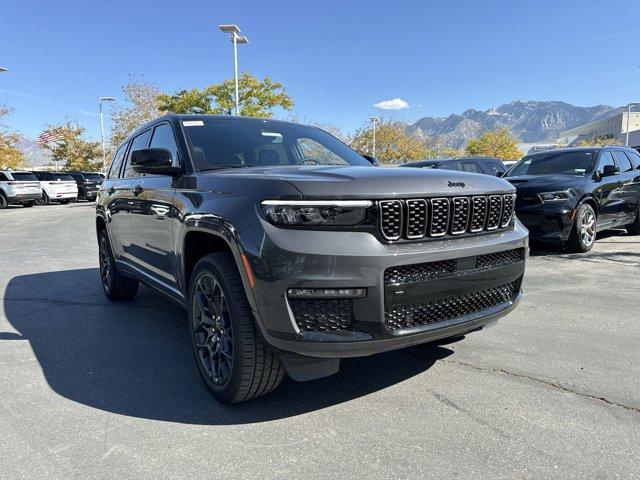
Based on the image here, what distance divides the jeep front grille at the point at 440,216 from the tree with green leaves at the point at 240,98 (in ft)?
72.0

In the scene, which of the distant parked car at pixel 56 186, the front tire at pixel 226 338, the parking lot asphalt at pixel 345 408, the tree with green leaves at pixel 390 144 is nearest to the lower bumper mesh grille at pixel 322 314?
the front tire at pixel 226 338

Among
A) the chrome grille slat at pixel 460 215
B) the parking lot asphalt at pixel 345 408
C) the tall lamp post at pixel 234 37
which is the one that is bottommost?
the parking lot asphalt at pixel 345 408

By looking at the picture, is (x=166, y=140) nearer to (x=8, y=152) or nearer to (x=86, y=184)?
(x=86, y=184)

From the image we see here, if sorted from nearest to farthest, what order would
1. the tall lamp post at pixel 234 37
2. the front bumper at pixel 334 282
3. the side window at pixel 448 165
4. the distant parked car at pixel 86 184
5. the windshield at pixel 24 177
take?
1. the front bumper at pixel 334 282
2. the side window at pixel 448 165
3. the tall lamp post at pixel 234 37
4. the windshield at pixel 24 177
5. the distant parked car at pixel 86 184

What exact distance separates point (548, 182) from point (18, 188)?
24792 millimetres

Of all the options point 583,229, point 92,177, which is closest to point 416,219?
point 583,229

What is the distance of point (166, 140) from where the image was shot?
12.7 ft

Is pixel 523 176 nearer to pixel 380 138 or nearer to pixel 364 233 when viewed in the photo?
pixel 364 233

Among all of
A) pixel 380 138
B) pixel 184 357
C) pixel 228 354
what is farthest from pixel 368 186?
pixel 380 138

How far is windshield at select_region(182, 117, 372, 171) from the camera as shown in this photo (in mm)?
3514

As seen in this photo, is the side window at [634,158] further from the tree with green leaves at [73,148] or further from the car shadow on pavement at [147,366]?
the tree with green leaves at [73,148]

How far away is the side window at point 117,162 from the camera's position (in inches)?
206

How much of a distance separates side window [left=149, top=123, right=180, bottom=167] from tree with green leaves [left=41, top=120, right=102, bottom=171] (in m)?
50.9

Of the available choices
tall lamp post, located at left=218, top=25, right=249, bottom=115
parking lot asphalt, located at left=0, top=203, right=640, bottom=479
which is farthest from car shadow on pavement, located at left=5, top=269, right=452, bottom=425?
tall lamp post, located at left=218, top=25, right=249, bottom=115
